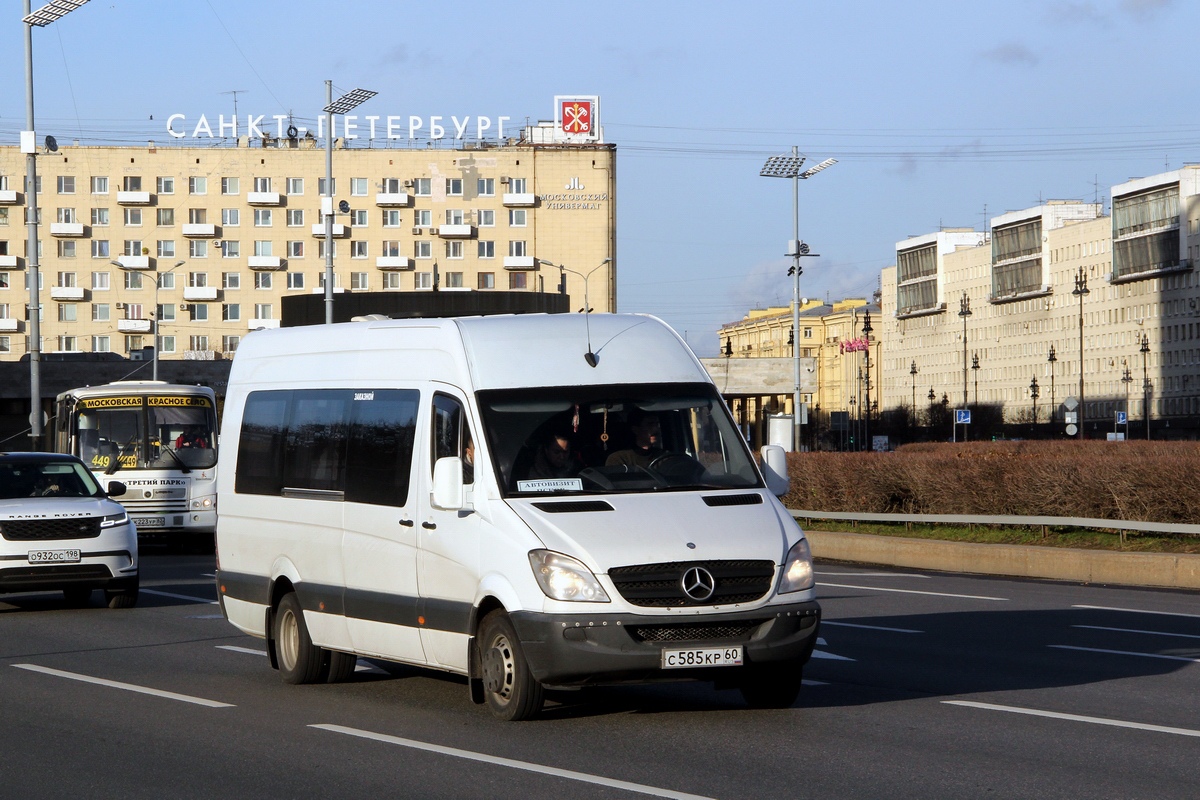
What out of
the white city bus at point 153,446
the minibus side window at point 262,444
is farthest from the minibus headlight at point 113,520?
the white city bus at point 153,446

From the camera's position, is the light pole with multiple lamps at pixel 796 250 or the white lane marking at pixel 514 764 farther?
the light pole with multiple lamps at pixel 796 250

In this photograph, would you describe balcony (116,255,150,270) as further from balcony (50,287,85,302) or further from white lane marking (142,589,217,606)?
white lane marking (142,589,217,606)

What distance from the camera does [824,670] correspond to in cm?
1231

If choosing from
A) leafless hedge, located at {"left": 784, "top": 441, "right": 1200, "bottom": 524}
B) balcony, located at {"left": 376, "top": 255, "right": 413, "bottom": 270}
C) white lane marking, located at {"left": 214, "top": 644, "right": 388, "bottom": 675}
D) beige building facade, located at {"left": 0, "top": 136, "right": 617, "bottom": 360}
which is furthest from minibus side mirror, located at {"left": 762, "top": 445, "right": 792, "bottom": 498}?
balcony, located at {"left": 376, "top": 255, "right": 413, "bottom": 270}

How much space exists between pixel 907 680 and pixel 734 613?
288 cm

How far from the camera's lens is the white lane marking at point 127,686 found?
1109 centimetres

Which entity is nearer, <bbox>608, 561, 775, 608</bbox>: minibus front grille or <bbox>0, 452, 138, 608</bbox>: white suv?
<bbox>608, 561, 775, 608</bbox>: minibus front grille

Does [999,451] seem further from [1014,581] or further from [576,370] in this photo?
[576,370]

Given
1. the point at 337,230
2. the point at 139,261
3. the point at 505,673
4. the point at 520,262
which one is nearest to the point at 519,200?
the point at 520,262

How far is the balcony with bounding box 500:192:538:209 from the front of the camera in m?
122

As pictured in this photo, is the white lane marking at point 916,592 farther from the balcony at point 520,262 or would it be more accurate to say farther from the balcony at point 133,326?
the balcony at point 520,262

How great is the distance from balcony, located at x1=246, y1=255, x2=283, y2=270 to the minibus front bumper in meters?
117

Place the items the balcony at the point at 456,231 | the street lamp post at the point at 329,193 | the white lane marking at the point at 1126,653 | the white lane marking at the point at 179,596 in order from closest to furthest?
the white lane marking at the point at 1126,653 → the white lane marking at the point at 179,596 → the street lamp post at the point at 329,193 → the balcony at the point at 456,231

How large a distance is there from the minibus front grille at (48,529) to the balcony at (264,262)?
4226 inches
